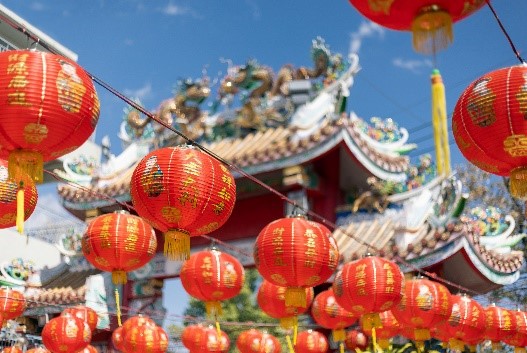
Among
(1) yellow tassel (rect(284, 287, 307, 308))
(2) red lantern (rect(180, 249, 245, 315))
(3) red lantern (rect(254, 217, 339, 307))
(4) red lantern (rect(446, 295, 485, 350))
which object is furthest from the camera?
(4) red lantern (rect(446, 295, 485, 350))

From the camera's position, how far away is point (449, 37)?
3180 millimetres

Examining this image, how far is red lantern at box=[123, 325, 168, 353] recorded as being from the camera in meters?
8.93

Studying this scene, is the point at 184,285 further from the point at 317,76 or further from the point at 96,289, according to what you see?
the point at 317,76

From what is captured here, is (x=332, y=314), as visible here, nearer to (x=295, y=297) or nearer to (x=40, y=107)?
(x=295, y=297)

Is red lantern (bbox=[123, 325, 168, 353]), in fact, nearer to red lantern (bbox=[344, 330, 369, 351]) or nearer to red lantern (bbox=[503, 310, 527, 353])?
red lantern (bbox=[344, 330, 369, 351])

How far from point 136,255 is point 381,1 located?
419cm

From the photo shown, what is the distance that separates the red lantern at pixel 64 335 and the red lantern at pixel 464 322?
202 inches

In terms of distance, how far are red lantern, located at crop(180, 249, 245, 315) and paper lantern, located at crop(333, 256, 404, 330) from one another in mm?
1333

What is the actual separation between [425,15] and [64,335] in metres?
7.60

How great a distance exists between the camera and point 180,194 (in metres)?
4.86

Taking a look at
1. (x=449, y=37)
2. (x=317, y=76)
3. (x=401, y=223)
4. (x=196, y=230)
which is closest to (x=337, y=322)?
(x=401, y=223)

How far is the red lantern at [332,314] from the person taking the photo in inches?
332

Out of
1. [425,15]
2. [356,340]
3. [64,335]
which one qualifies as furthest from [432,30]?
[64,335]

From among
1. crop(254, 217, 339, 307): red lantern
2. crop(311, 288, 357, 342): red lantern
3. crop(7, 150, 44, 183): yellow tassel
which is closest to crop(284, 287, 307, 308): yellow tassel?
crop(254, 217, 339, 307): red lantern
